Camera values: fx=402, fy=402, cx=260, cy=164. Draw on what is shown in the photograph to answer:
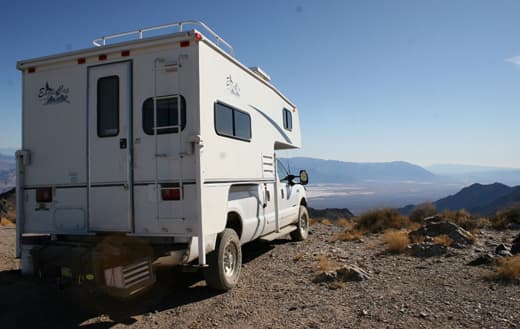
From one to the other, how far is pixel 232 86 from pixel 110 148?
2.01 meters

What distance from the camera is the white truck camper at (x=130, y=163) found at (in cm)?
487

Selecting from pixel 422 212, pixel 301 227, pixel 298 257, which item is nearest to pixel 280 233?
pixel 298 257

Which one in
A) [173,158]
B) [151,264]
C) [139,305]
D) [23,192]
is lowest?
[139,305]

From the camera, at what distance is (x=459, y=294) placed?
543 cm

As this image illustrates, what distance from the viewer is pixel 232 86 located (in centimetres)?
611

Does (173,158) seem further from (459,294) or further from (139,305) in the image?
(459,294)

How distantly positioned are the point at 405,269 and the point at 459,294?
5.15 feet

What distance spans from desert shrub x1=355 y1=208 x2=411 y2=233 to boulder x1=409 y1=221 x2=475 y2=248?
2503mm

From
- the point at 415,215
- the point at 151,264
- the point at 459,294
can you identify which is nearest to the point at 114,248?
the point at 151,264

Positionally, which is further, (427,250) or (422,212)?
(422,212)

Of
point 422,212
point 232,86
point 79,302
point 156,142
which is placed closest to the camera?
point 156,142

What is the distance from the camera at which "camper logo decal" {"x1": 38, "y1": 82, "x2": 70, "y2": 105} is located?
5578mm

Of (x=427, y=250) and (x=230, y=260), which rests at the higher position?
(x=230, y=260)

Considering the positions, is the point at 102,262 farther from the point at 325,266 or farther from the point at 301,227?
the point at 301,227
